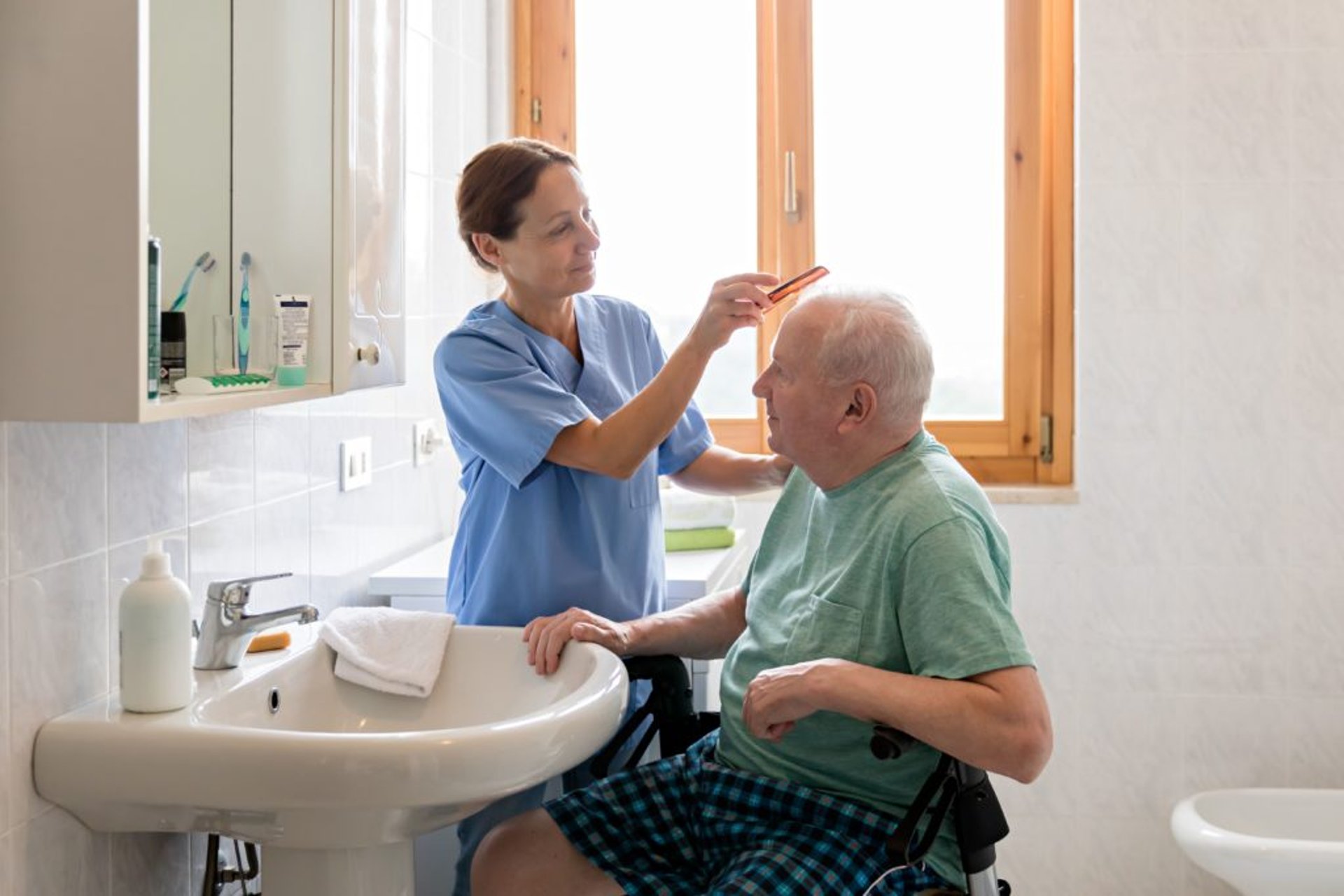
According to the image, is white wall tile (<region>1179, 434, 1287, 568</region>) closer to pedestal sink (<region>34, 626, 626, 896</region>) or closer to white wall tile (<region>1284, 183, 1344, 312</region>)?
white wall tile (<region>1284, 183, 1344, 312</region>)

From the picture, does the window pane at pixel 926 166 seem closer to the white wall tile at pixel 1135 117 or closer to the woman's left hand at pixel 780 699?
the white wall tile at pixel 1135 117

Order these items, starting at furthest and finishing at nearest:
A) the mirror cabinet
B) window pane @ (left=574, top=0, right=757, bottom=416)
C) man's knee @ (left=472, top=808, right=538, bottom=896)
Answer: window pane @ (left=574, top=0, right=757, bottom=416) < man's knee @ (left=472, top=808, right=538, bottom=896) < the mirror cabinet

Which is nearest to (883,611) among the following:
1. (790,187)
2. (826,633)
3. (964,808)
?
(826,633)

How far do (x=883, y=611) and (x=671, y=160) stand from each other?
6.23 ft

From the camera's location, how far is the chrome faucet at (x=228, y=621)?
1.77 metres

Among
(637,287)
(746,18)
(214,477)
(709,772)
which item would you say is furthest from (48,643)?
(746,18)

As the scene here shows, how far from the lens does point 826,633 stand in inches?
70.6

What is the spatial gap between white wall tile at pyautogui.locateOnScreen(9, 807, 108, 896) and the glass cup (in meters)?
0.56

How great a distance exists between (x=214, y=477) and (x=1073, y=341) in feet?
6.50

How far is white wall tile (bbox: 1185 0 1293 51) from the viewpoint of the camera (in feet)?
9.94

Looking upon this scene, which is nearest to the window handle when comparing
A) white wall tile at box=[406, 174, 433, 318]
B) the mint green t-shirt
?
white wall tile at box=[406, 174, 433, 318]

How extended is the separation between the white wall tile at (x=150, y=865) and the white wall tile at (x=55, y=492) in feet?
1.18

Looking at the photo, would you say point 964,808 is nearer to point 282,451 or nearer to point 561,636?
point 561,636

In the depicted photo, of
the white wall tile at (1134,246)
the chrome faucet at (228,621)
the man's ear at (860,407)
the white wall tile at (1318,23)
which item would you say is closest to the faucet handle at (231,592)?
the chrome faucet at (228,621)
